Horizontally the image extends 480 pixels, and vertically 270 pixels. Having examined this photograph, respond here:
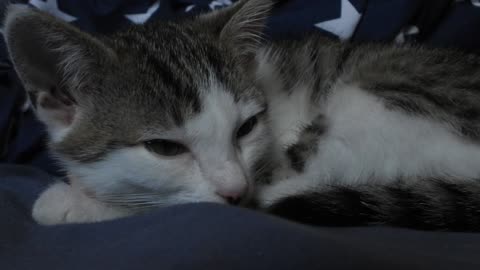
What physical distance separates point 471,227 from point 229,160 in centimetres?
47

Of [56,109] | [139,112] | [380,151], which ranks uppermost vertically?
[380,151]

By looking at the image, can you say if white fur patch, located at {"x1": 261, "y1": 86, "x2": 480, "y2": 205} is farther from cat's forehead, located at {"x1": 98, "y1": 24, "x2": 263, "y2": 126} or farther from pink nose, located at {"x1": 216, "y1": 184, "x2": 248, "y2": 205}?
cat's forehead, located at {"x1": 98, "y1": 24, "x2": 263, "y2": 126}

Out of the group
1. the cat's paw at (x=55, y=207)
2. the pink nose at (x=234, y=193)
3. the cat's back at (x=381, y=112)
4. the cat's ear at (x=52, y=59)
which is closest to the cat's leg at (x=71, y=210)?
the cat's paw at (x=55, y=207)

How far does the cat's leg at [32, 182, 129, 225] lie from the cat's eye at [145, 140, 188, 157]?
0.17 m

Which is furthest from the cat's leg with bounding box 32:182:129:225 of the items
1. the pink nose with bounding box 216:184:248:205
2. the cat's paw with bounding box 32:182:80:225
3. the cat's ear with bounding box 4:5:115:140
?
the pink nose with bounding box 216:184:248:205

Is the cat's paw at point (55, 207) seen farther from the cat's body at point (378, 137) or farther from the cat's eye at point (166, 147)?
the cat's body at point (378, 137)

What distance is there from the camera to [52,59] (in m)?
1.02

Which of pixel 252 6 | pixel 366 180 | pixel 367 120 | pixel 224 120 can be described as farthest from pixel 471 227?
pixel 252 6

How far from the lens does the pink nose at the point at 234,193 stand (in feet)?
3.20

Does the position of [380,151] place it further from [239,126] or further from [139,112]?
[139,112]

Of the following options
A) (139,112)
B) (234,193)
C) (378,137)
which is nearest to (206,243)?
(234,193)

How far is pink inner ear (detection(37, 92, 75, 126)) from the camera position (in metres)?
1.08

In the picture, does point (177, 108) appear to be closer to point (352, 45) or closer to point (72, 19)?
point (352, 45)

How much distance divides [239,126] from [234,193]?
0.63ft
